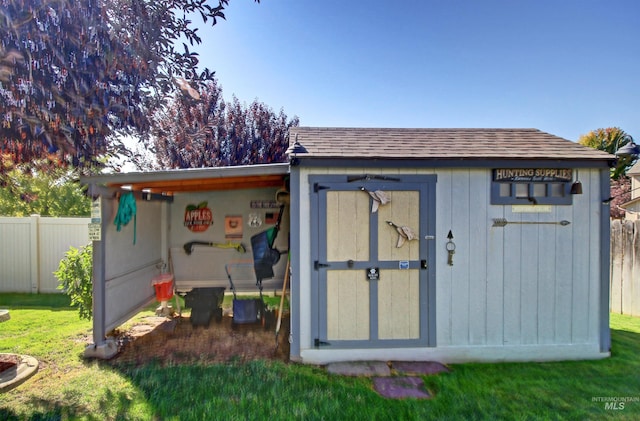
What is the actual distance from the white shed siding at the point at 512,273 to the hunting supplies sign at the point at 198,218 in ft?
10.4

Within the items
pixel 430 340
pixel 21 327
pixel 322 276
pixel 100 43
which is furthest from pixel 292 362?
pixel 21 327

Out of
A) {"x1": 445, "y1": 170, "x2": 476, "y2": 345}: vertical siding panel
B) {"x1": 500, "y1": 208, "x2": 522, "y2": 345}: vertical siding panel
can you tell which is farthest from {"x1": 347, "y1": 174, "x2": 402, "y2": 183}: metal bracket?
{"x1": 500, "y1": 208, "x2": 522, "y2": 345}: vertical siding panel

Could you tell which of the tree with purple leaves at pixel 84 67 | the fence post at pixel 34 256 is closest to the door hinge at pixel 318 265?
the tree with purple leaves at pixel 84 67

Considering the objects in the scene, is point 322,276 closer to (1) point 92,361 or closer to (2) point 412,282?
(2) point 412,282

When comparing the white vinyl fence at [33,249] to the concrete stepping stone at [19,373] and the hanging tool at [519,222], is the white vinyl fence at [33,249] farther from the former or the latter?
the hanging tool at [519,222]

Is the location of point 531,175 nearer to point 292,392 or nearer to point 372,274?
point 372,274

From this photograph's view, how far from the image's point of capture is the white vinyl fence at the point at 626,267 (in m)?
5.42

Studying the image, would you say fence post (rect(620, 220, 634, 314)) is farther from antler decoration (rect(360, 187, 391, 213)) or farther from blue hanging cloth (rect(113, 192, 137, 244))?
blue hanging cloth (rect(113, 192, 137, 244))

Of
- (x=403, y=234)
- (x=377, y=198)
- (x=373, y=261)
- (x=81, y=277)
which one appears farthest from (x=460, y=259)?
(x=81, y=277)

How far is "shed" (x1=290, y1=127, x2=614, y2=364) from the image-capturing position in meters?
3.74

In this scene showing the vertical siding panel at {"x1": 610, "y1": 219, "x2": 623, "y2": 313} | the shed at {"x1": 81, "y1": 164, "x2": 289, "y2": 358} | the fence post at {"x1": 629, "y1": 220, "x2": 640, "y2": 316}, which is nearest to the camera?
the shed at {"x1": 81, "y1": 164, "x2": 289, "y2": 358}

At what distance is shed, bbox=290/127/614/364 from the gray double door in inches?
0.5

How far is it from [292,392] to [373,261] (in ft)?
5.41

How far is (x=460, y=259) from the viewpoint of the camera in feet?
12.5
